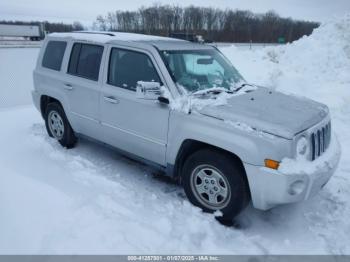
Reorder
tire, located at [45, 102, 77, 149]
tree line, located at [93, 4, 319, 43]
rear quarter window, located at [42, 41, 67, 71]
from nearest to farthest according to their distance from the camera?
rear quarter window, located at [42, 41, 67, 71], tire, located at [45, 102, 77, 149], tree line, located at [93, 4, 319, 43]

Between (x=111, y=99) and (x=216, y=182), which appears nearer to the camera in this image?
(x=216, y=182)

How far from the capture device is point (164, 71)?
360cm

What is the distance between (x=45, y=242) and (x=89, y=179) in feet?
4.45

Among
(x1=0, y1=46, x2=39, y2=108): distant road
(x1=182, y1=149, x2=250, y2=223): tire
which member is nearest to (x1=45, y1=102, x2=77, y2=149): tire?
(x1=182, y1=149, x2=250, y2=223): tire

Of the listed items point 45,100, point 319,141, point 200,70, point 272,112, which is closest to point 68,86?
point 45,100

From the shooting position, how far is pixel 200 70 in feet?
13.2

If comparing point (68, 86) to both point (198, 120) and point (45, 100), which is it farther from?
point (198, 120)

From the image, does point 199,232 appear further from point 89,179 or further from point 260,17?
point 260,17

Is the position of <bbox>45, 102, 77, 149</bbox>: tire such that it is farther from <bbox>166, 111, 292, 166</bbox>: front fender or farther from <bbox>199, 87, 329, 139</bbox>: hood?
<bbox>199, 87, 329, 139</bbox>: hood

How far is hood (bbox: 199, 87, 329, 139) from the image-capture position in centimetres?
290

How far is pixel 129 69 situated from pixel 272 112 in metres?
1.97

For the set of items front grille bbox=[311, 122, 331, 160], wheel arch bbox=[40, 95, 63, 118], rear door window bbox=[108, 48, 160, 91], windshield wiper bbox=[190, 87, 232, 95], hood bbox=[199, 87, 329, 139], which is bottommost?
wheel arch bbox=[40, 95, 63, 118]

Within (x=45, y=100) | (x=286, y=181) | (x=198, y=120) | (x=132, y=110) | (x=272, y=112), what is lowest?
(x=45, y=100)

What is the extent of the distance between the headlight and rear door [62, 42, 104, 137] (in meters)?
2.81
